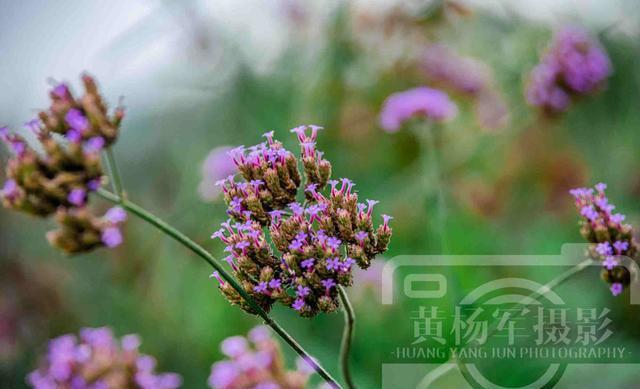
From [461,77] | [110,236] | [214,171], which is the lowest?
[110,236]

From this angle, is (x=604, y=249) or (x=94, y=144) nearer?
(x=94, y=144)

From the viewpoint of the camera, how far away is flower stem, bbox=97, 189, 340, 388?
2.58ft

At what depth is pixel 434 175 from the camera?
67.4 inches

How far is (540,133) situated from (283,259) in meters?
1.81

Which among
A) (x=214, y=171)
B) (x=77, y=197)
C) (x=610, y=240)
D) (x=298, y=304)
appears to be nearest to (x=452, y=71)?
(x=214, y=171)

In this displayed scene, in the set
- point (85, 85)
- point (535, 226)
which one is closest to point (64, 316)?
point (85, 85)

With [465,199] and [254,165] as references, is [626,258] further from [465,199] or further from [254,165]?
[465,199]

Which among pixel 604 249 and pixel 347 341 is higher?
pixel 604 249

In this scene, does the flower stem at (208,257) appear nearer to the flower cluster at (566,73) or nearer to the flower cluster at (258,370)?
the flower cluster at (258,370)

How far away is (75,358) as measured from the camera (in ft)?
3.74

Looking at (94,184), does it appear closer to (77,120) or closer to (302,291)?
(77,120)

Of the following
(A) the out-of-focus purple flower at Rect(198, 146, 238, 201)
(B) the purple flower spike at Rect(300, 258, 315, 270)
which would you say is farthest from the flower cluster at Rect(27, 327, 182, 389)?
(A) the out-of-focus purple flower at Rect(198, 146, 238, 201)

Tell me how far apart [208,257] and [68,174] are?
0.22 metres

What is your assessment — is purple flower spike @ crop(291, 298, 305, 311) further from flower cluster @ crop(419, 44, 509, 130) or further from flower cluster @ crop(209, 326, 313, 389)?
flower cluster @ crop(419, 44, 509, 130)
